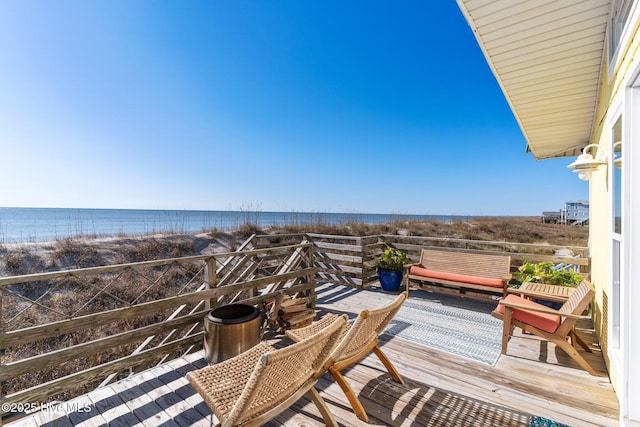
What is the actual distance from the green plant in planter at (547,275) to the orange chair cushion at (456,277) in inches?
15.6

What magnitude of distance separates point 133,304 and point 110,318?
49 centimetres

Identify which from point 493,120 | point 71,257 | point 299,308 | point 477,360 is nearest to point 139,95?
point 71,257

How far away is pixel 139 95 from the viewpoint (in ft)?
24.1

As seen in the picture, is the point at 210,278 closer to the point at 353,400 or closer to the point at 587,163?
the point at 353,400

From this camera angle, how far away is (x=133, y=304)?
2609mm

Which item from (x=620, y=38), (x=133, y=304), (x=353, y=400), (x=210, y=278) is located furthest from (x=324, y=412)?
(x=620, y=38)

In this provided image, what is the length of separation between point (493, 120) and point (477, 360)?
9247 mm

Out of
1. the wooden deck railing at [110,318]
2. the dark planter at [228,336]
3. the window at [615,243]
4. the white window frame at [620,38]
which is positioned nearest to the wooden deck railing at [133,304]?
the wooden deck railing at [110,318]

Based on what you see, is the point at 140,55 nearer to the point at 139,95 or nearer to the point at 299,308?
the point at 139,95

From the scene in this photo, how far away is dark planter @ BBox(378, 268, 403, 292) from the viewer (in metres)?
5.11

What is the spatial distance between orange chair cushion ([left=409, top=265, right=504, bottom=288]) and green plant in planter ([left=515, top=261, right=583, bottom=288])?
1.30ft

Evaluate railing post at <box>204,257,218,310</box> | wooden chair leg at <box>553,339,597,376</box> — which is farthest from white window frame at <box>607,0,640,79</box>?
railing post at <box>204,257,218,310</box>

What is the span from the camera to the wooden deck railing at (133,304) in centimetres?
192

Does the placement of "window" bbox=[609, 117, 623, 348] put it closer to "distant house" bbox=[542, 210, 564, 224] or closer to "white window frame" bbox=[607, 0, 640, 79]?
"white window frame" bbox=[607, 0, 640, 79]
